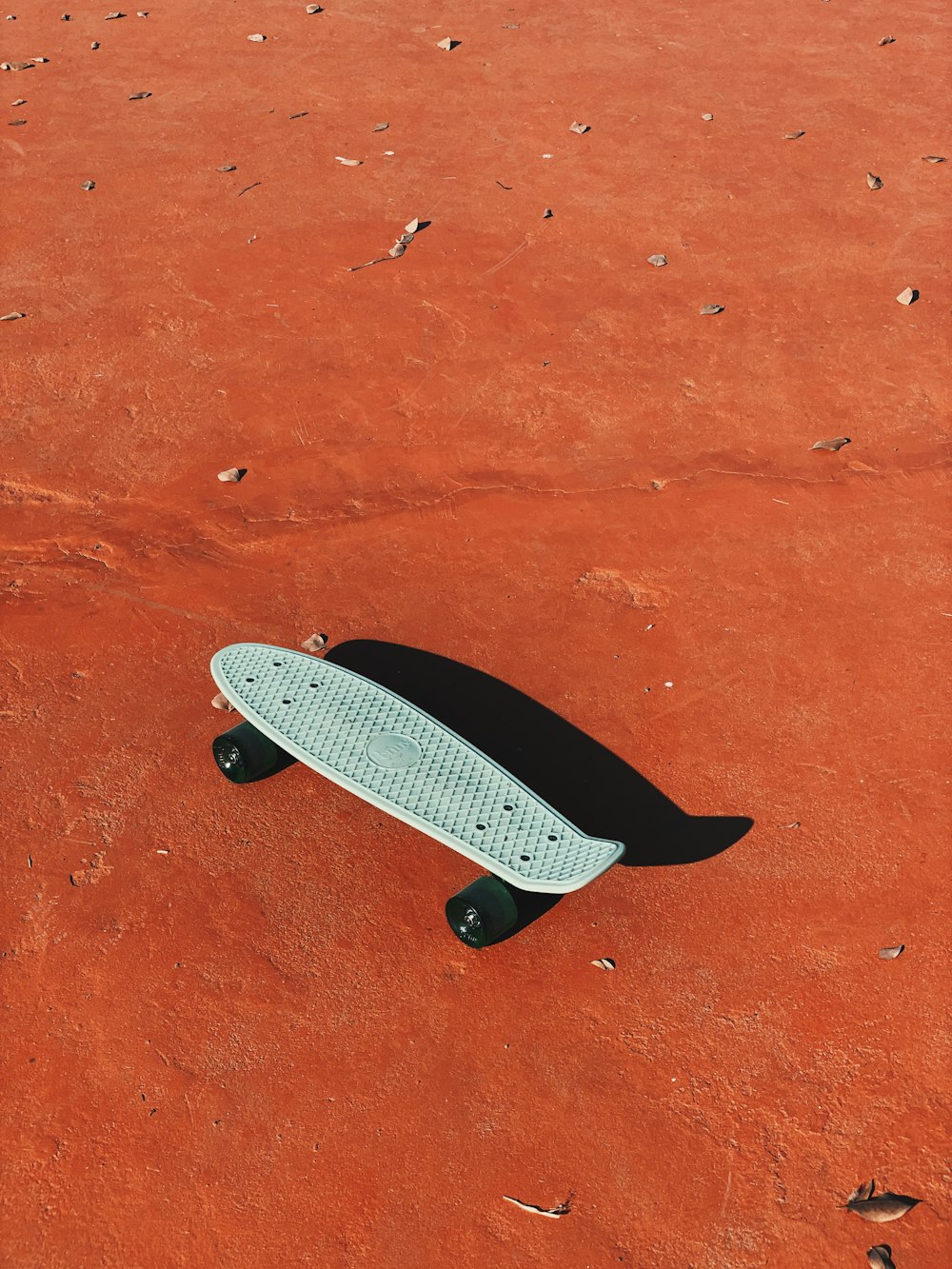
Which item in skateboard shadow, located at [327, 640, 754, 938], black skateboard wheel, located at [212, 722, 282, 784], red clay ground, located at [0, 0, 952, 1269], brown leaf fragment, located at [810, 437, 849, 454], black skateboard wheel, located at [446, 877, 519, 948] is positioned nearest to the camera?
red clay ground, located at [0, 0, 952, 1269]

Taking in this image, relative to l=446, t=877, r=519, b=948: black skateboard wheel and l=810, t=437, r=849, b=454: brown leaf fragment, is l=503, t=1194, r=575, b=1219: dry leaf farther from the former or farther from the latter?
l=810, t=437, r=849, b=454: brown leaf fragment

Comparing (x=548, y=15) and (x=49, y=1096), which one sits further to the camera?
(x=548, y=15)

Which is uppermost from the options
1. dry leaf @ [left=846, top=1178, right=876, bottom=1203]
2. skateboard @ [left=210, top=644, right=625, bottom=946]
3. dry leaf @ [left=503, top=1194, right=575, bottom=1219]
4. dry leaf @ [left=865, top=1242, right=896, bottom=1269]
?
skateboard @ [left=210, top=644, right=625, bottom=946]

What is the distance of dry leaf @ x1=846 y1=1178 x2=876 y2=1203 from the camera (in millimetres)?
3818

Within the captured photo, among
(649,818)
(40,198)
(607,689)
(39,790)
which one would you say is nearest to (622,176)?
(40,198)

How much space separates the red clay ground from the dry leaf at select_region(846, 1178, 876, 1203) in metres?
0.03

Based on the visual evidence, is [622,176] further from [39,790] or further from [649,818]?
[39,790]

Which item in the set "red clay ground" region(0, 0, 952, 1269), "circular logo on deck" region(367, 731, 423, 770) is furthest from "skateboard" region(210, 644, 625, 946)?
"red clay ground" region(0, 0, 952, 1269)

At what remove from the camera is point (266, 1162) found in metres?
3.89

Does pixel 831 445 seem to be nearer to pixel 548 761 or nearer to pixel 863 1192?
pixel 548 761

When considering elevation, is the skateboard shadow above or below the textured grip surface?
below

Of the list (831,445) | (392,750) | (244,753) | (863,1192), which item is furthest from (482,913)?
(831,445)

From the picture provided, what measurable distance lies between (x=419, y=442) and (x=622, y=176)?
403 cm

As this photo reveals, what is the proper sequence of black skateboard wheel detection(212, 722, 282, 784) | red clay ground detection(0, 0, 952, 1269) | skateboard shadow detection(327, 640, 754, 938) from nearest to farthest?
1. red clay ground detection(0, 0, 952, 1269)
2. skateboard shadow detection(327, 640, 754, 938)
3. black skateboard wheel detection(212, 722, 282, 784)
